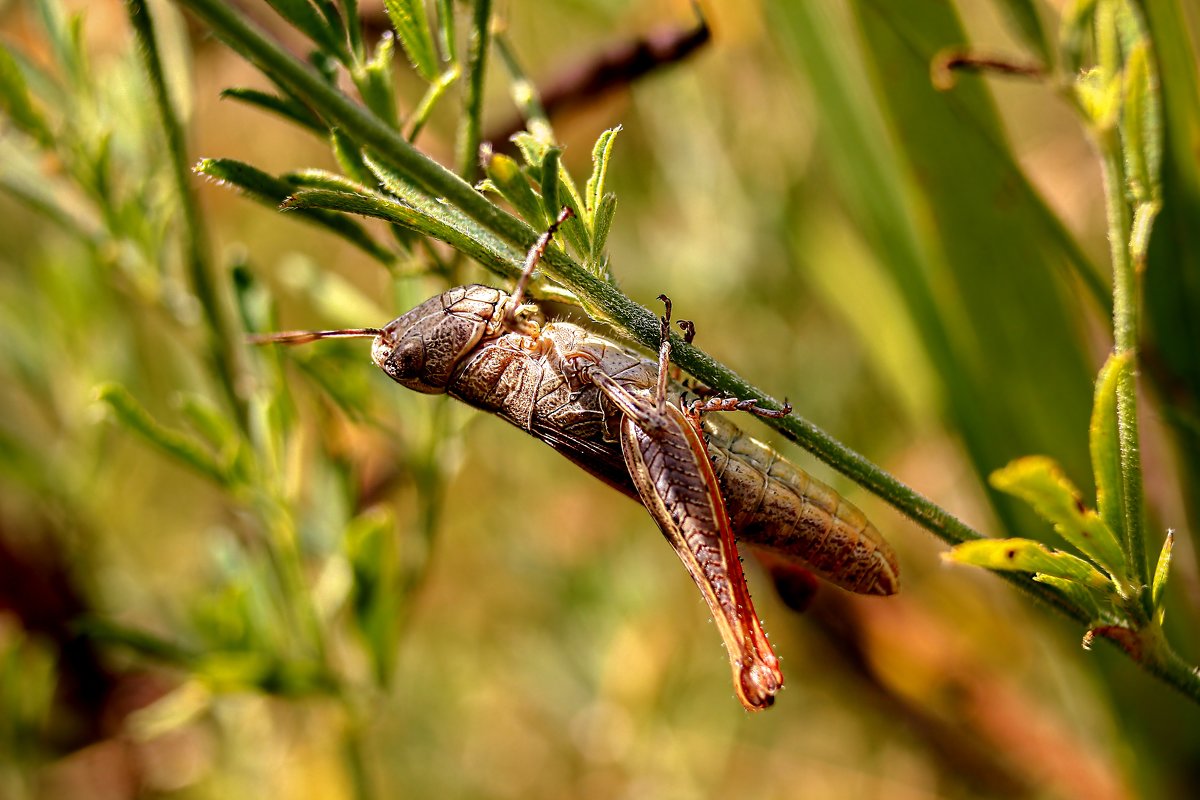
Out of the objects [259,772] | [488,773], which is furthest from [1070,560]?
[488,773]

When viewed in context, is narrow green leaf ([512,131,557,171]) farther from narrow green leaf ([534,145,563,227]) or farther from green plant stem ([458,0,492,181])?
green plant stem ([458,0,492,181])

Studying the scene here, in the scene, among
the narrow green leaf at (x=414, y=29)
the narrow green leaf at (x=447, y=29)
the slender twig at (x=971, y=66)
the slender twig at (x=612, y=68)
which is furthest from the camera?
the slender twig at (x=612, y=68)

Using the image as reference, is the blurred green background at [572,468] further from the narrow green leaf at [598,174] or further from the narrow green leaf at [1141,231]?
the narrow green leaf at [598,174]

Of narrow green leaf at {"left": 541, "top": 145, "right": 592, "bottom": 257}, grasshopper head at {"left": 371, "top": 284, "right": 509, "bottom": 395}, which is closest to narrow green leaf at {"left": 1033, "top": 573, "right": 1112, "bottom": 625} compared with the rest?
narrow green leaf at {"left": 541, "top": 145, "right": 592, "bottom": 257}

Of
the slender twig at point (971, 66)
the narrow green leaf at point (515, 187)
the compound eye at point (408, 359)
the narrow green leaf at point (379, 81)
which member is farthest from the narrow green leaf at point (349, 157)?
the slender twig at point (971, 66)

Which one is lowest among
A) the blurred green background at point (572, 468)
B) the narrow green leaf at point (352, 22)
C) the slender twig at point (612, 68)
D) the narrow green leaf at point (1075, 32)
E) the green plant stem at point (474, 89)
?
the blurred green background at point (572, 468)

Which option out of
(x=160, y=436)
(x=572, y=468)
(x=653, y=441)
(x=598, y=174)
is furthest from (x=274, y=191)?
(x=572, y=468)
